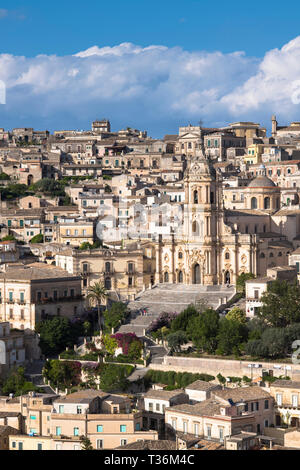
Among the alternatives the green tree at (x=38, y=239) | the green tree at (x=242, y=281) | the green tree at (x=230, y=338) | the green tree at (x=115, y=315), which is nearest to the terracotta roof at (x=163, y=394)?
the green tree at (x=230, y=338)

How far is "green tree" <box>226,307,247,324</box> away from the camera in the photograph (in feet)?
215

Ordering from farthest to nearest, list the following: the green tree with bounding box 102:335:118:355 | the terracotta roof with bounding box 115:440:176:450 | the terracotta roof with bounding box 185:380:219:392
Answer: the green tree with bounding box 102:335:118:355 < the terracotta roof with bounding box 185:380:219:392 < the terracotta roof with bounding box 115:440:176:450

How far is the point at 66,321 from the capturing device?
67.2m

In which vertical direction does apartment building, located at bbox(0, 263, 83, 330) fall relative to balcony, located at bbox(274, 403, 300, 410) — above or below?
above

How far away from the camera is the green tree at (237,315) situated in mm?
65438

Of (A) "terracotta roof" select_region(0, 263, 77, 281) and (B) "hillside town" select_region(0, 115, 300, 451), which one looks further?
(A) "terracotta roof" select_region(0, 263, 77, 281)

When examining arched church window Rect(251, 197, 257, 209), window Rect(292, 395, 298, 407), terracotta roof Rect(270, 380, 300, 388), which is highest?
arched church window Rect(251, 197, 257, 209)

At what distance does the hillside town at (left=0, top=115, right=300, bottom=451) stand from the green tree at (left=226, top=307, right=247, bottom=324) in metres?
0.14

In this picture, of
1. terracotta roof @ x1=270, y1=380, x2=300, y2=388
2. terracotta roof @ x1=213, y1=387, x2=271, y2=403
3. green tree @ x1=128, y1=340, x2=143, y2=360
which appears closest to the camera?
terracotta roof @ x1=213, y1=387, x2=271, y2=403

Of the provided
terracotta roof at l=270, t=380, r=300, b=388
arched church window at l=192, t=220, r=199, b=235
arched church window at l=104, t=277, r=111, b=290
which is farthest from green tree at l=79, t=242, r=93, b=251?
terracotta roof at l=270, t=380, r=300, b=388

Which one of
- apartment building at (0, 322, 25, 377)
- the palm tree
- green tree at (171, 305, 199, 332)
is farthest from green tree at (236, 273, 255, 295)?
apartment building at (0, 322, 25, 377)

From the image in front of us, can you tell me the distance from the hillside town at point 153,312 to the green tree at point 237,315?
14 centimetres

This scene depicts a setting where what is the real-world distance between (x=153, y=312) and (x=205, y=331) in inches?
281

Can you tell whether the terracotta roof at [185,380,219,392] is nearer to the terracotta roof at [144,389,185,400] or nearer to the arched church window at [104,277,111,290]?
the terracotta roof at [144,389,185,400]
